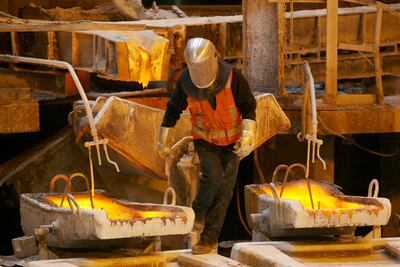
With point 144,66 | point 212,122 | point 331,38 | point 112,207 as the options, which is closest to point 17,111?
point 144,66

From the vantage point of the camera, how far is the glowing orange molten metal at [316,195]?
35.6 feet

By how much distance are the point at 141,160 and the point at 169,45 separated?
5.66 ft

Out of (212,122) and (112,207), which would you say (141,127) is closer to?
(112,207)

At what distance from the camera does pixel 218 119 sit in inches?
382

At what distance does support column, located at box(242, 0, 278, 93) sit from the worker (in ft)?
11.2

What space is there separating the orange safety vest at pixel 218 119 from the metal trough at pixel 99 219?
734 mm

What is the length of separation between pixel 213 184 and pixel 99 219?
42.4 inches

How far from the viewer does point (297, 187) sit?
11.4m

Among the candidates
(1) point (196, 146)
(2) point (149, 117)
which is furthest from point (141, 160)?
(1) point (196, 146)

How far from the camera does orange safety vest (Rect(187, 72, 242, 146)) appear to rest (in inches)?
379

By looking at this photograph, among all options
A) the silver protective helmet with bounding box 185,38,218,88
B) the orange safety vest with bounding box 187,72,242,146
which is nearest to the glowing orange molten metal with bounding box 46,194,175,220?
the orange safety vest with bounding box 187,72,242,146

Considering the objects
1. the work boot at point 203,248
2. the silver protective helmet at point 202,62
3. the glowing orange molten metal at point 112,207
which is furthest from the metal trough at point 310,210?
the silver protective helmet at point 202,62

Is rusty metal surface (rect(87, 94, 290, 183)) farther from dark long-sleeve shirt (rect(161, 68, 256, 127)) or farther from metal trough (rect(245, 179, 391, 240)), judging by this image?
dark long-sleeve shirt (rect(161, 68, 256, 127))

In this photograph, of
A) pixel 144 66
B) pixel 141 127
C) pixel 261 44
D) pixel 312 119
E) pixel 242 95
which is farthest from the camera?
pixel 261 44
